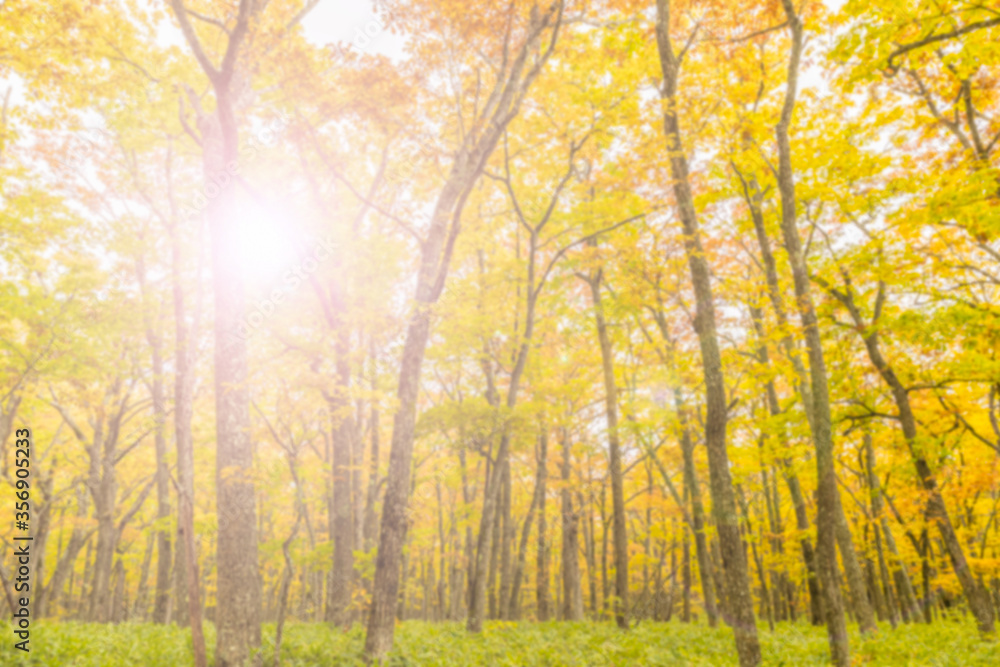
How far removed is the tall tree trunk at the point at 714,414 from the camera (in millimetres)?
6621

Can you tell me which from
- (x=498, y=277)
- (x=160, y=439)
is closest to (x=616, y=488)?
(x=498, y=277)

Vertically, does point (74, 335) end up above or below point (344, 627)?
above

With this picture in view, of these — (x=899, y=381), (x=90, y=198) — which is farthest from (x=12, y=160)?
(x=899, y=381)

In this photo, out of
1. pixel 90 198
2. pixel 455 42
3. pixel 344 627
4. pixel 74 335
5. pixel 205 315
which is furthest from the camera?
pixel 205 315

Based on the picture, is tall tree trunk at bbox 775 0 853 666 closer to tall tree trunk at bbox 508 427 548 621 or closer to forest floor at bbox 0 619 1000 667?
forest floor at bbox 0 619 1000 667

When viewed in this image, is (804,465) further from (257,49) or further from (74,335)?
(74,335)

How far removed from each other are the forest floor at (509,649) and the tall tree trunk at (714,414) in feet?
6.13

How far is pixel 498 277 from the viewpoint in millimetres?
16266

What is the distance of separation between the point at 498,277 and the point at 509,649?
10.1 meters

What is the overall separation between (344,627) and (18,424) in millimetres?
13987

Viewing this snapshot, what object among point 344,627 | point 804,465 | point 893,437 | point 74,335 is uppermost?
point 74,335

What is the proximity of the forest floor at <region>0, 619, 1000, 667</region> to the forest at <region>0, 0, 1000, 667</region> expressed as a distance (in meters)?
0.11

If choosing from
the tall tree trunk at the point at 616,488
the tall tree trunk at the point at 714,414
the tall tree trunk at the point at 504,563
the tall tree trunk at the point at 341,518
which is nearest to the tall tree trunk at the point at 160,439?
the tall tree trunk at the point at 341,518

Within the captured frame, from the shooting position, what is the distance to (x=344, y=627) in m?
12.6
